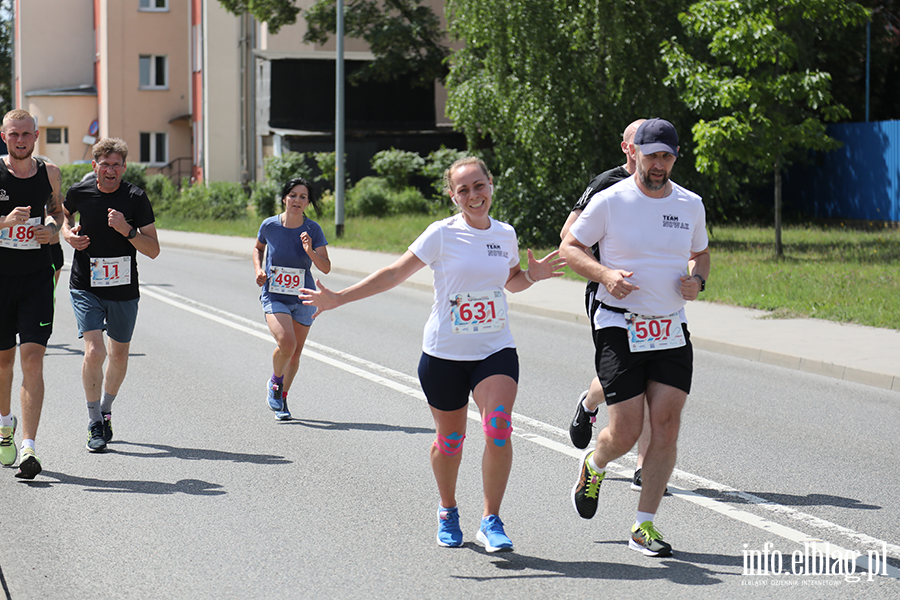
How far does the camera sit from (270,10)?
38.2m

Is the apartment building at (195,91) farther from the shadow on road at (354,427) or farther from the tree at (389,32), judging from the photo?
the shadow on road at (354,427)

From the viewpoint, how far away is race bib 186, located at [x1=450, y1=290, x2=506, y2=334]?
4820 mm

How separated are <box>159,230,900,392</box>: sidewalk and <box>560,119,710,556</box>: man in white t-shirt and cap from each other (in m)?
5.40

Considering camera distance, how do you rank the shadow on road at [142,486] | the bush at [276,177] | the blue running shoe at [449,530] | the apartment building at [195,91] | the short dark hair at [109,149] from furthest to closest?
the apartment building at [195,91]
the bush at [276,177]
the short dark hair at [109,149]
the shadow on road at [142,486]
the blue running shoe at [449,530]

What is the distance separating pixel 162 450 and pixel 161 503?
1.28 metres

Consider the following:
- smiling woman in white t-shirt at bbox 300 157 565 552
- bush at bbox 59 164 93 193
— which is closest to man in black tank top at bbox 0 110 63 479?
smiling woman in white t-shirt at bbox 300 157 565 552

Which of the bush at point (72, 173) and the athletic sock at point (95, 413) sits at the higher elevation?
the bush at point (72, 173)

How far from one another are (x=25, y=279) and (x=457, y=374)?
2989 mm

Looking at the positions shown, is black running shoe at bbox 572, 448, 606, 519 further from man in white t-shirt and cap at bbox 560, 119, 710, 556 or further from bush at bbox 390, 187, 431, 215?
bush at bbox 390, 187, 431, 215

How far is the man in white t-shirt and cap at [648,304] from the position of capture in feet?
15.9

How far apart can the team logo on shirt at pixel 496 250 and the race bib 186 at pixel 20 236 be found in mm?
2967

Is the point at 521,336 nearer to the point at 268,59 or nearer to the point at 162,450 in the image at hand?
the point at 162,450

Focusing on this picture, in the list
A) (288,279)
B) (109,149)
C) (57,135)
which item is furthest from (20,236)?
(57,135)

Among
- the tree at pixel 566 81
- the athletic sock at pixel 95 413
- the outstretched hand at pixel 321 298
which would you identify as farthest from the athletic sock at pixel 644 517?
the tree at pixel 566 81
